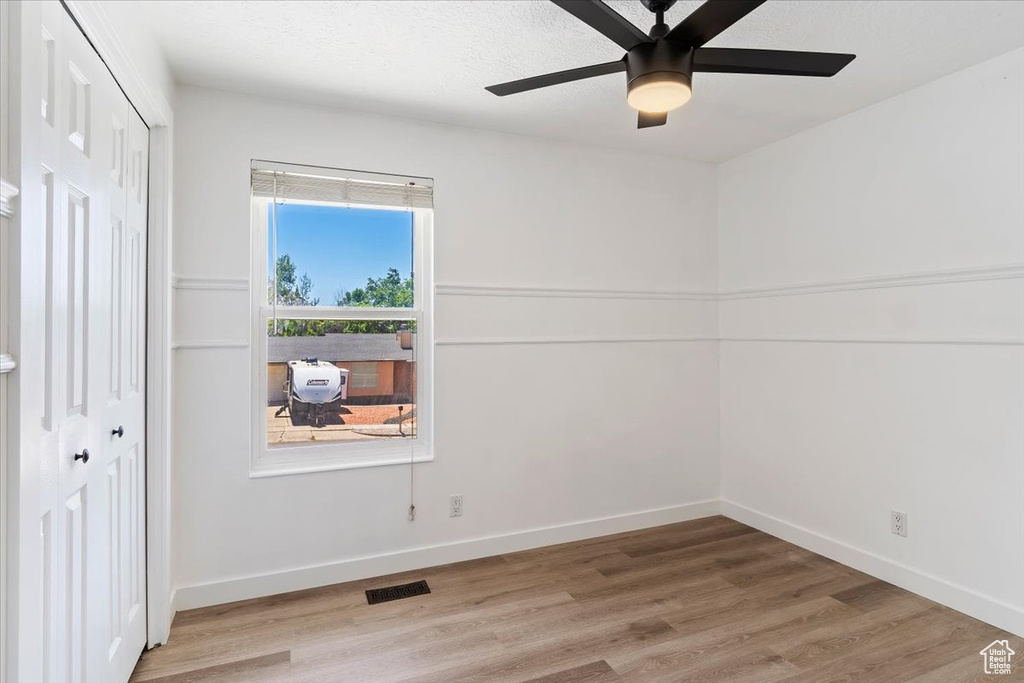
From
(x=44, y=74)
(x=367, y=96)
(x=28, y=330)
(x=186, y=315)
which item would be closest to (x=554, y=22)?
(x=367, y=96)

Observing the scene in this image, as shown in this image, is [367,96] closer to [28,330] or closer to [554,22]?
[554,22]

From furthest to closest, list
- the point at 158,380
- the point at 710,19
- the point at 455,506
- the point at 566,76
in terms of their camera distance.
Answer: the point at 455,506, the point at 158,380, the point at 566,76, the point at 710,19

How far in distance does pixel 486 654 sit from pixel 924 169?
3.04 m

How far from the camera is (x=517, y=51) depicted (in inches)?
87.0

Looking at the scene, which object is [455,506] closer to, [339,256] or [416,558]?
[416,558]

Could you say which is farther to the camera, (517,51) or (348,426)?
(348,426)

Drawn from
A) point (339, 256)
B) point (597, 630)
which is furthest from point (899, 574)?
point (339, 256)

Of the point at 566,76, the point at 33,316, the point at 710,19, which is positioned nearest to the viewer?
the point at 33,316

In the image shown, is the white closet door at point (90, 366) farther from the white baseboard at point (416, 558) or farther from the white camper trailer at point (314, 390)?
the white camper trailer at point (314, 390)

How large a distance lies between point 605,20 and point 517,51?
2.77ft

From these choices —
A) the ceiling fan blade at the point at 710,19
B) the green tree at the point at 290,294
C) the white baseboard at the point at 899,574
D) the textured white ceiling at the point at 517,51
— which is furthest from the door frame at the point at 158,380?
the white baseboard at the point at 899,574

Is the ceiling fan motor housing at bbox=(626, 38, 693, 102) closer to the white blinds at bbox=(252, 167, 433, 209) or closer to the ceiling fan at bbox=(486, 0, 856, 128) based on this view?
the ceiling fan at bbox=(486, 0, 856, 128)

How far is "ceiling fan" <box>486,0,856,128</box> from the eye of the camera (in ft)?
4.87

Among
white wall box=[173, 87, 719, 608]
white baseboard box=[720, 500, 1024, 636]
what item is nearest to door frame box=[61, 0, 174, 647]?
white wall box=[173, 87, 719, 608]
